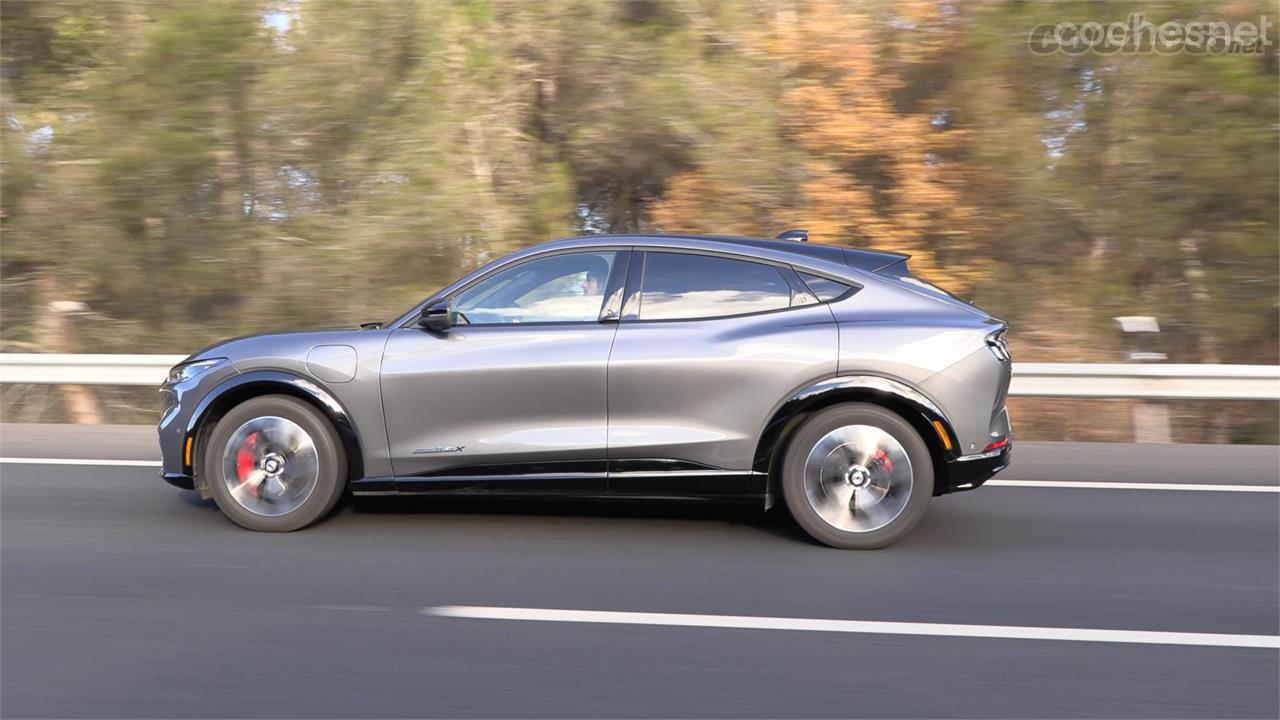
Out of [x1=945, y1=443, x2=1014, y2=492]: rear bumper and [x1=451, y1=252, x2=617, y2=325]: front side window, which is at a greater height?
[x1=451, y1=252, x2=617, y2=325]: front side window

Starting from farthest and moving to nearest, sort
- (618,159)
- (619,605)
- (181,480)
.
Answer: (618,159), (181,480), (619,605)

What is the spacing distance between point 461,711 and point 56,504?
411cm

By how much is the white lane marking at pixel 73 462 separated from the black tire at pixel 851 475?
4.58m

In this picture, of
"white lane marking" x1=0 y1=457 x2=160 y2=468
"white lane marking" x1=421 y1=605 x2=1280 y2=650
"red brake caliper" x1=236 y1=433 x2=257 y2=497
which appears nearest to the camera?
"white lane marking" x1=421 y1=605 x2=1280 y2=650

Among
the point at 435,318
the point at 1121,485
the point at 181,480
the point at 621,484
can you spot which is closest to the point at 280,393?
the point at 181,480

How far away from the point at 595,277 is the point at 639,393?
670 millimetres

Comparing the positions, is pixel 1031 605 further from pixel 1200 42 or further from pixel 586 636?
pixel 1200 42

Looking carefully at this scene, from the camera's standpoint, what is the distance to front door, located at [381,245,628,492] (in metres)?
5.88

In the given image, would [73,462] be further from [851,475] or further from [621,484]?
[851,475]

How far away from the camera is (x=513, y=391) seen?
232 inches

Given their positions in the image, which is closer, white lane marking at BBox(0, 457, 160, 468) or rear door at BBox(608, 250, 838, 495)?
rear door at BBox(608, 250, 838, 495)

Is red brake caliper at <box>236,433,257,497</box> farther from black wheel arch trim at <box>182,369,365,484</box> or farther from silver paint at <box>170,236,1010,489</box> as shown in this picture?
silver paint at <box>170,236,1010,489</box>

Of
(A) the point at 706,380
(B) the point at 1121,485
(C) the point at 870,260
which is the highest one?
(C) the point at 870,260

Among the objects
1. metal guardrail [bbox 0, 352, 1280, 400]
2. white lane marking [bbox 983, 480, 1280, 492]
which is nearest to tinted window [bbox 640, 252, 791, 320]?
white lane marking [bbox 983, 480, 1280, 492]
